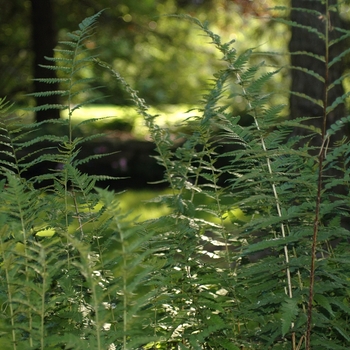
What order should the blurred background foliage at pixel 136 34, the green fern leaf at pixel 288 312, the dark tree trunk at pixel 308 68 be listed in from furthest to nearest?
1. the blurred background foliage at pixel 136 34
2. the dark tree trunk at pixel 308 68
3. the green fern leaf at pixel 288 312

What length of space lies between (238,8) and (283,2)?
93cm

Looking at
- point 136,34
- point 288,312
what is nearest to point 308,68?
point 288,312

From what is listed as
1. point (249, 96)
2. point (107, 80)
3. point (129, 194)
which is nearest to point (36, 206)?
point (249, 96)

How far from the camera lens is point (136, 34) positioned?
14266mm

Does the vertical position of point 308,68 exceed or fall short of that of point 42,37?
it falls short

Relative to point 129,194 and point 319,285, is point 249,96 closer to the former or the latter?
point 319,285

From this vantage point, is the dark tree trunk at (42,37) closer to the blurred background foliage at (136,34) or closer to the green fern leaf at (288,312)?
the blurred background foliage at (136,34)

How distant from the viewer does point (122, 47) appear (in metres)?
15.9

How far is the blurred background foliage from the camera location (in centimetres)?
1354

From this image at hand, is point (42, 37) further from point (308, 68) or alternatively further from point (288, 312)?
point (288, 312)

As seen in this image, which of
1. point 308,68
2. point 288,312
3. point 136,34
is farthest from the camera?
point 136,34

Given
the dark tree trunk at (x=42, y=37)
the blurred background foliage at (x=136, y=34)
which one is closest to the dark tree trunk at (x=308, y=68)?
the blurred background foliage at (x=136, y=34)

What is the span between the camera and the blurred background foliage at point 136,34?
13.5 m

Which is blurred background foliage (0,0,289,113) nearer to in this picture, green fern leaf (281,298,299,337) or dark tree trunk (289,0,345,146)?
dark tree trunk (289,0,345,146)
